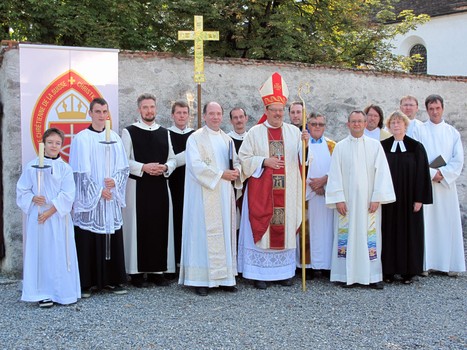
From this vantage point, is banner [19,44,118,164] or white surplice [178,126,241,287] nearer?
white surplice [178,126,241,287]

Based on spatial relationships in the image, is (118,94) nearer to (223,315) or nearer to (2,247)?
(2,247)

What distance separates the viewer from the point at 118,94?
7020 millimetres

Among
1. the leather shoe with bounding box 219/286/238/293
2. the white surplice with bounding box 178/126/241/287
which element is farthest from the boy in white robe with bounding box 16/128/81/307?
the leather shoe with bounding box 219/286/238/293

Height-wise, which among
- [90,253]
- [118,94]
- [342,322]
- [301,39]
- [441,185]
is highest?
[301,39]

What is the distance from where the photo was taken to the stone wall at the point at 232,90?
652 centimetres

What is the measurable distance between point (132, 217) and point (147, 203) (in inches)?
8.5

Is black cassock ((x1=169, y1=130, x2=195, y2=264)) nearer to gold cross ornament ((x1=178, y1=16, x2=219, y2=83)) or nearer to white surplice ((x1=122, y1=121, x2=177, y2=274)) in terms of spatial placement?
white surplice ((x1=122, y1=121, x2=177, y2=274))

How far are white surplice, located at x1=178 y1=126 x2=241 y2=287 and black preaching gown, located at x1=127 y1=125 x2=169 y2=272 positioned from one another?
30cm

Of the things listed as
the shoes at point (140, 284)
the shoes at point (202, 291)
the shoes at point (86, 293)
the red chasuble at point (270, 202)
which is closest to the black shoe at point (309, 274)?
the red chasuble at point (270, 202)

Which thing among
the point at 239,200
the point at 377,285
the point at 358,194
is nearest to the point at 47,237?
the point at 239,200

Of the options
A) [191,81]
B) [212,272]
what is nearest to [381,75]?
[191,81]

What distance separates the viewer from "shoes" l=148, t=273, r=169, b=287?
20.5ft

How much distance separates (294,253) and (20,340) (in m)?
2.97

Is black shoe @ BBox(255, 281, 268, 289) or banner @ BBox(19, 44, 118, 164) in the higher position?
banner @ BBox(19, 44, 118, 164)
